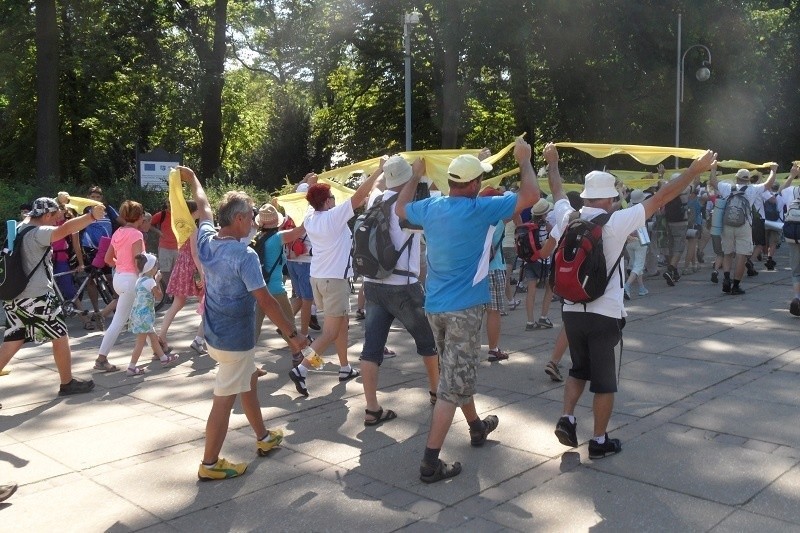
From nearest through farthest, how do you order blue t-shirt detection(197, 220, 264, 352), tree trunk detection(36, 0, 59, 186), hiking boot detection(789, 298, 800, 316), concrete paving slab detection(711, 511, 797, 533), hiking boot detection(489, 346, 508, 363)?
concrete paving slab detection(711, 511, 797, 533)
blue t-shirt detection(197, 220, 264, 352)
hiking boot detection(489, 346, 508, 363)
hiking boot detection(789, 298, 800, 316)
tree trunk detection(36, 0, 59, 186)

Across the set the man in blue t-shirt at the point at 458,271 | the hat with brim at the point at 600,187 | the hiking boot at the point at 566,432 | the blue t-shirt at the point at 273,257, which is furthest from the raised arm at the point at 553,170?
the blue t-shirt at the point at 273,257

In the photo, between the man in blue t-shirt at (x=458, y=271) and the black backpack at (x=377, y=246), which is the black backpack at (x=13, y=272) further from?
the man in blue t-shirt at (x=458, y=271)

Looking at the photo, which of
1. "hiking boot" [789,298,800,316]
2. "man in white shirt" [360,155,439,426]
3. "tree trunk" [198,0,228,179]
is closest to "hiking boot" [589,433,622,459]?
"man in white shirt" [360,155,439,426]

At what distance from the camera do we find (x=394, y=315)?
235 inches

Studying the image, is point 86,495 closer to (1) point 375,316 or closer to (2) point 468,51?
(1) point 375,316

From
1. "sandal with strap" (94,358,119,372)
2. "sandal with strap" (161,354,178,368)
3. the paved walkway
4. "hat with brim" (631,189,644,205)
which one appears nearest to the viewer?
the paved walkway

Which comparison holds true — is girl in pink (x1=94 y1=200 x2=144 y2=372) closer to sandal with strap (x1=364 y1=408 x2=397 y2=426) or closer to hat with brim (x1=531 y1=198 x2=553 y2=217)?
sandal with strap (x1=364 y1=408 x2=397 y2=426)

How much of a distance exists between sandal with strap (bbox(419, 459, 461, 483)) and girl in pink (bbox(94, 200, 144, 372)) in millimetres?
4366

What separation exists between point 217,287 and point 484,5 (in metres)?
24.4

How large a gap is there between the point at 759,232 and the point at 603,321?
398 inches

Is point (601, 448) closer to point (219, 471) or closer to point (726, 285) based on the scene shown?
point (219, 471)

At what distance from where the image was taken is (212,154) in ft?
92.5

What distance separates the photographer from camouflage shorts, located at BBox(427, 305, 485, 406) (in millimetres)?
4848

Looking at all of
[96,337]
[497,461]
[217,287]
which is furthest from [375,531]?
[96,337]
